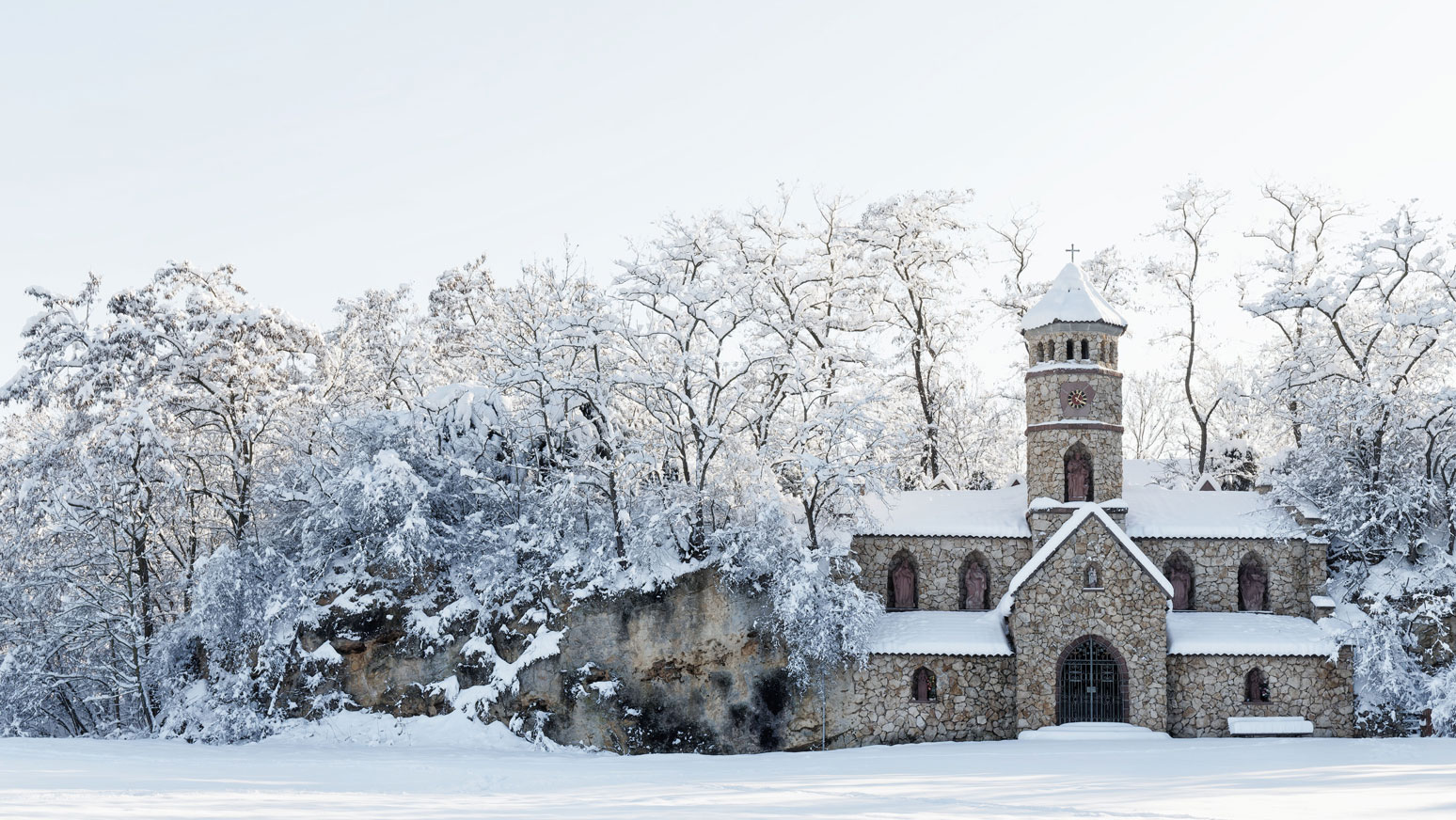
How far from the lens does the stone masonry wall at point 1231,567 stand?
3706 cm

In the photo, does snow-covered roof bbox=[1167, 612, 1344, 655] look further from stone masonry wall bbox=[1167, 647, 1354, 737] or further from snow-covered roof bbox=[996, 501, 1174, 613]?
snow-covered roof bbox=[996, 501, 1174, 613]

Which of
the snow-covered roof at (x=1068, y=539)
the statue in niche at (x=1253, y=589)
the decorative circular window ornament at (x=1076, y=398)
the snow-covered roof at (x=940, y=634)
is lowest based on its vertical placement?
the snow-covered roof at (x=940, y=634)

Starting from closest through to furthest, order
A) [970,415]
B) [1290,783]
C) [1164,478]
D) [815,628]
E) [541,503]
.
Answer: [1290,783] → [815,628] → [541,503] → [1164,478] → [970,415]

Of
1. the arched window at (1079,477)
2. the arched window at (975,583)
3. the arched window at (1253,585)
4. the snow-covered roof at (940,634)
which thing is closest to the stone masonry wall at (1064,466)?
the arched window at (1079,477)

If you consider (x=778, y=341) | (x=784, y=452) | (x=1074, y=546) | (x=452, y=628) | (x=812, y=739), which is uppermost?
(x=778, y=341)

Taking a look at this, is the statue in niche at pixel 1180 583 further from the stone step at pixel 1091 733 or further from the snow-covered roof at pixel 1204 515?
the stone step at pixel 1091 733

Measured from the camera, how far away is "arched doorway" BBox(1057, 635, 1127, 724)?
1363 inches

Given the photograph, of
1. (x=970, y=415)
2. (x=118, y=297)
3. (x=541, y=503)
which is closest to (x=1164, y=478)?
(x=970, y=415)

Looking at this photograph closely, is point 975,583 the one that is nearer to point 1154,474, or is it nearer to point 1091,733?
point 1091,733

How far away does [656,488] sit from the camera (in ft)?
A: 116

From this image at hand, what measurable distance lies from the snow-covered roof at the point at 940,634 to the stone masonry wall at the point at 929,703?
0.22m

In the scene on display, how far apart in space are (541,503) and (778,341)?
31.4 ft

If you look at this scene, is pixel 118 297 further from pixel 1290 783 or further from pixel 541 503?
pixel 1290 783

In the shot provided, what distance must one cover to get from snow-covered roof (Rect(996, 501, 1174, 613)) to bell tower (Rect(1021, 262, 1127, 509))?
1.67m
